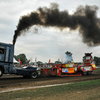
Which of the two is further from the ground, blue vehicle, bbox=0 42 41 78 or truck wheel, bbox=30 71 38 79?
blue vehicle, bbox=0 42 41 78

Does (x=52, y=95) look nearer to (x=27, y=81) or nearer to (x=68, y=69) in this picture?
(x=27, y=81)

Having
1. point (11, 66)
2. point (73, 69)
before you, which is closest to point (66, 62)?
point (73, 69)

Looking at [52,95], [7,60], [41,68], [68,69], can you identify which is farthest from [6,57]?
[68,69]

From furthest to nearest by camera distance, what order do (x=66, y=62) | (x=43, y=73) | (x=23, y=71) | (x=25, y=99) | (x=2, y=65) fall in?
(x=66, y=62), (x=43, y=73), (x=23, y=71), (x=2, y=65), (x=25, y=99)

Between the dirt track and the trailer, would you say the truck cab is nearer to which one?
the trailer

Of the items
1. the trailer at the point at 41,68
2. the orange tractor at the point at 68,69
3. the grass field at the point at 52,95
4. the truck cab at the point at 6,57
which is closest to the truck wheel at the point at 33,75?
the trailer at the point at 41,68

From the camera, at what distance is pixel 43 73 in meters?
15.0

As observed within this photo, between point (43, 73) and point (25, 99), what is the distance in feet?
32.1

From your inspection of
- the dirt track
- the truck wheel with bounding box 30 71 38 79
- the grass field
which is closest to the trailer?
the truck wheel with bounding box 30 71 38 79

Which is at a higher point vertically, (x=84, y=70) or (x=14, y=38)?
(x=14, y=38)

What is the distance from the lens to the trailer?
11.7 m

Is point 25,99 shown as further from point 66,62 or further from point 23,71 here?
point 66,62

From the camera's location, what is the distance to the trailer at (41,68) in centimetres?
1166

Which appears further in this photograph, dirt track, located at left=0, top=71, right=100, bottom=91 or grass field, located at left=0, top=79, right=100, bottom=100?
dirt track, located at left=0, top=71, right=100, bottom=91
